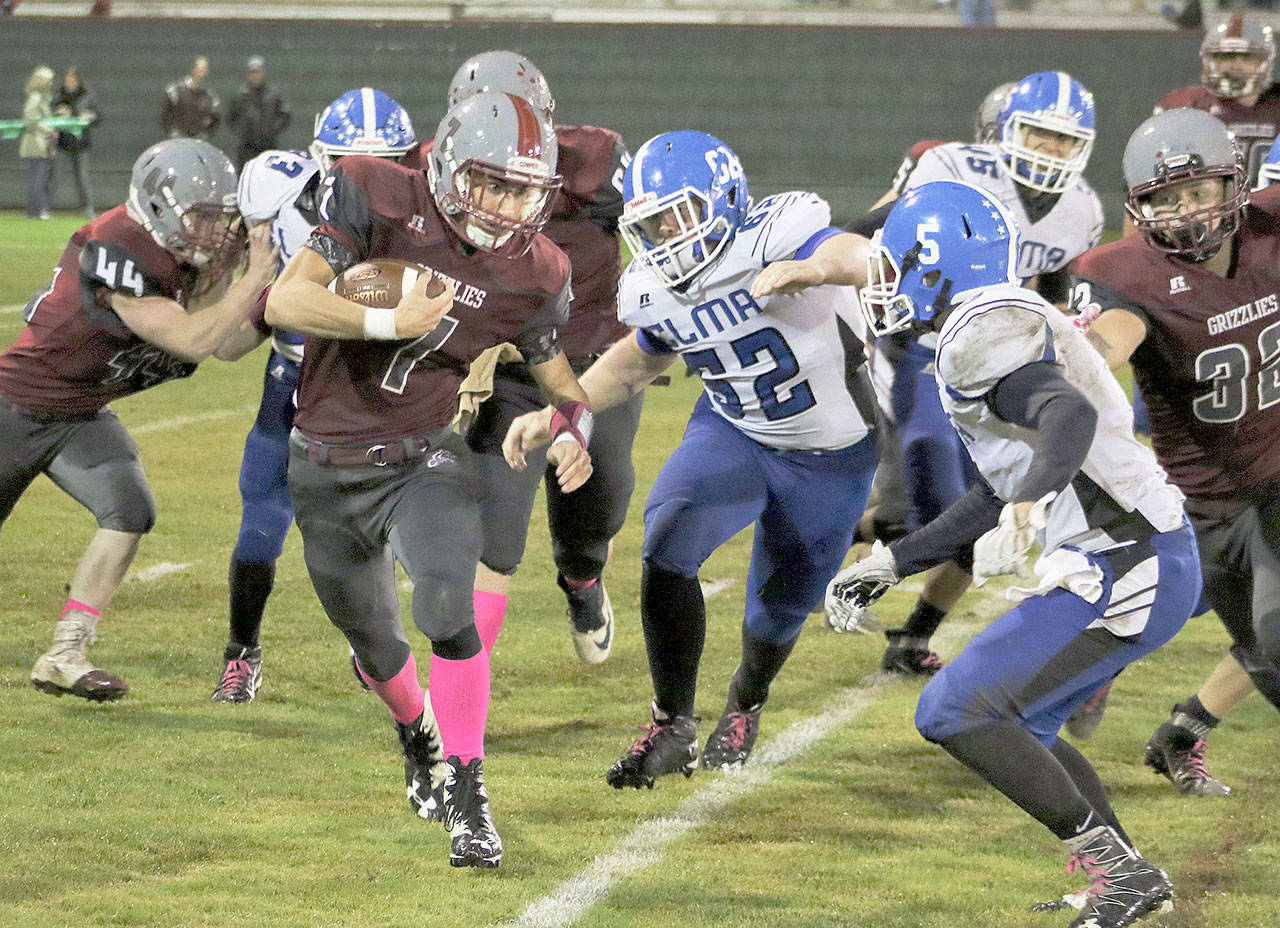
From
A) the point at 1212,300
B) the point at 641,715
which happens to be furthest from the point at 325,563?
the point at 1212,300

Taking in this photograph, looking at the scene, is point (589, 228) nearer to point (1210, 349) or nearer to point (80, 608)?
point (80, 608)

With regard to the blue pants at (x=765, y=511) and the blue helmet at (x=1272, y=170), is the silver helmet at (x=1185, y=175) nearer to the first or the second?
the blue pants at (x=765, y=511)

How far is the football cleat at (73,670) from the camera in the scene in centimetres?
511

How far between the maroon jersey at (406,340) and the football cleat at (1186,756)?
216cm

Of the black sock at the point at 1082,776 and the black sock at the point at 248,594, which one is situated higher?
the black sock at the point at 1082,776

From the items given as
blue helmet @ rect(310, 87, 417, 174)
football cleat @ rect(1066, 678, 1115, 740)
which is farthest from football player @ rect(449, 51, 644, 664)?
football cleat @ rect(1066, 678, 1115, 740)

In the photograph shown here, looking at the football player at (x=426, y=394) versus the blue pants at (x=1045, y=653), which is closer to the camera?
the blue pants at (x=1045, y=653)

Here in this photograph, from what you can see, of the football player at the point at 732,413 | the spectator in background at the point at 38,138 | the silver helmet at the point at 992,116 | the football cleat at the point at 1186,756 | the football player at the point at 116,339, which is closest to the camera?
the football player at the point at 732,413

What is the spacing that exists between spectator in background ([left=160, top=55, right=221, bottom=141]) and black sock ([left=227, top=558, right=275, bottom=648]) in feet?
49.4

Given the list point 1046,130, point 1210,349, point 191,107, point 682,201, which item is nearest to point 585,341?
point 682,201

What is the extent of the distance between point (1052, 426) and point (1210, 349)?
1222 millimetres

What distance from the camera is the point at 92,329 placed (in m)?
5.03

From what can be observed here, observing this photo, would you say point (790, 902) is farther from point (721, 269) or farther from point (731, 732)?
point (721, 269)

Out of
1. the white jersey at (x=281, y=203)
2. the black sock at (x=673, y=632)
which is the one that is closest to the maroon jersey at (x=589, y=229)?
the white jersey at (x=281, y=203)
